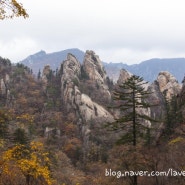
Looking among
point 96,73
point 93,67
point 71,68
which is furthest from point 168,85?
point 71,68

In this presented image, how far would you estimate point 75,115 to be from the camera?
12519 centimetres

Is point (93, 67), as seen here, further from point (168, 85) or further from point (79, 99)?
point (168, 85)

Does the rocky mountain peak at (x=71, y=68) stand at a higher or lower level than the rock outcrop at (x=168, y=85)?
higher

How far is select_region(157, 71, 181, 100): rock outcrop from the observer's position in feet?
435

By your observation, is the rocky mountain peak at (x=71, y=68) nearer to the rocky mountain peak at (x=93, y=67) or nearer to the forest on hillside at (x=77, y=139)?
the forest on hillside at (x=77, y=139)

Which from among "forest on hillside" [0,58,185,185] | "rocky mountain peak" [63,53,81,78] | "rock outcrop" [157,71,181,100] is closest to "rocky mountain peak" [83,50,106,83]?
"forest on hillside" [0,58,185,185]

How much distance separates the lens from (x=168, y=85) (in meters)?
136

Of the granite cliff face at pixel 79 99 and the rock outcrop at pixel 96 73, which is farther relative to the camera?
the rock outcrop at pixel 96 73

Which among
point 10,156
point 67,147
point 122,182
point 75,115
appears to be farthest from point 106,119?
point 10,156

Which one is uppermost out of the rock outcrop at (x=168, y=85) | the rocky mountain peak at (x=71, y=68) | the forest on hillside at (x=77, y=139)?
the rocky mountain peak at (x=71, y=68)

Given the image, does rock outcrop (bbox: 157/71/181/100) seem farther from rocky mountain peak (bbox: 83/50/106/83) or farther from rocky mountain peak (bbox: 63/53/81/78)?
rocky mountain peak (bbox: 63/53/81/78)

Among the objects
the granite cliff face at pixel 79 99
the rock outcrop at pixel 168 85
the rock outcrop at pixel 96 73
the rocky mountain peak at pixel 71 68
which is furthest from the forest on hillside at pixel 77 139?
the rock outcrop at pixel 168 85

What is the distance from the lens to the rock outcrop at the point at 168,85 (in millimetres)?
132575

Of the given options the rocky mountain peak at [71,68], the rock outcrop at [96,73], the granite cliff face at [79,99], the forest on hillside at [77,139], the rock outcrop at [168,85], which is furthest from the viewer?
the rock outcrop at [96,73]
